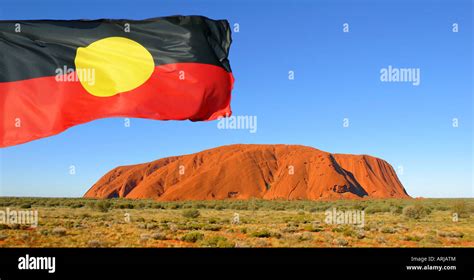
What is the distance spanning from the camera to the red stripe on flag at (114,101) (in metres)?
7.92

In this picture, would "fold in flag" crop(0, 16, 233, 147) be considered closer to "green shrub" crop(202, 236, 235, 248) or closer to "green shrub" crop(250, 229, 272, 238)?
"green shrub" crop(202, 236, 235, 248)

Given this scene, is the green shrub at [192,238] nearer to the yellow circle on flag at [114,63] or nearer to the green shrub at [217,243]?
the green shrub at [217,243]

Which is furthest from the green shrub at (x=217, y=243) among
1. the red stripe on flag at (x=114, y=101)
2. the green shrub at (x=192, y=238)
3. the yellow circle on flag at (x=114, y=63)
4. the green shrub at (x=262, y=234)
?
the yellow circle on flag at (x=114, y=63)

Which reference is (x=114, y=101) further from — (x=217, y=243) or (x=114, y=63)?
(x=217, y=243)

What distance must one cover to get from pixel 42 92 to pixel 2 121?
2.80 ft

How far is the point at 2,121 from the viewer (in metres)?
7.71

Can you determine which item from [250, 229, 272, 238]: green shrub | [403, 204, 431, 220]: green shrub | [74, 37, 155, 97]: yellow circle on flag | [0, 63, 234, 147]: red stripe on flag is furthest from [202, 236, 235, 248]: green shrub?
[403, 204, 431, 220]: green shrub

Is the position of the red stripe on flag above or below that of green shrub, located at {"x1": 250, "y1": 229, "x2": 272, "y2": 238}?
above

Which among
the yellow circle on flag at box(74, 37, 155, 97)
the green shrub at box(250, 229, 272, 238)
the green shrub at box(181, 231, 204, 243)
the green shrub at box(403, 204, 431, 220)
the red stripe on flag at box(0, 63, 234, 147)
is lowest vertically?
the green shrub at box(403, 204, 431, 220)

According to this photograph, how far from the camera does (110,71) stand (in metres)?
8.71

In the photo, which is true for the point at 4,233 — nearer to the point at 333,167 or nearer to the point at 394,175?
the point at 333,167

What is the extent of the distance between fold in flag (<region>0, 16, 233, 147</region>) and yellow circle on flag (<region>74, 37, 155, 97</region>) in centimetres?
2

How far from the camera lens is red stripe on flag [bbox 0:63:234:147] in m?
7.92

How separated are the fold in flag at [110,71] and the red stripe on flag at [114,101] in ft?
0.05
